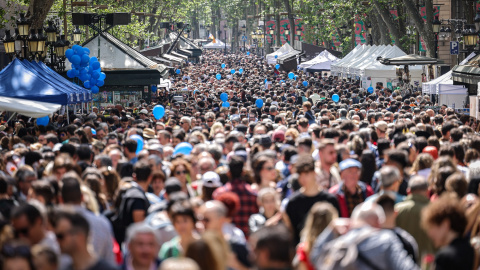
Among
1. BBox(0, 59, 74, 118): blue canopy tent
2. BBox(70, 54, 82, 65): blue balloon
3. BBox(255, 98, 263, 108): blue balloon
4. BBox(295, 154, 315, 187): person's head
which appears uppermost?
BBox(70, 54, 82, 65): blue balloon

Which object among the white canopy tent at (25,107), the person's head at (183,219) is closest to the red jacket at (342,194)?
the person's head at (183,219)

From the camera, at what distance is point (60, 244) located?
5926 millimetres

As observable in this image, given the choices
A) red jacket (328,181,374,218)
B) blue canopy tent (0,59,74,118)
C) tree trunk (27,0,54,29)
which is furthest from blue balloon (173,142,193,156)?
tree trunk (27,0,54,29)

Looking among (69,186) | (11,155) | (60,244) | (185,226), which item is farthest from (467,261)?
(11,155)

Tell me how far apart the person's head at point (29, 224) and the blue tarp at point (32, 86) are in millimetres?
12803

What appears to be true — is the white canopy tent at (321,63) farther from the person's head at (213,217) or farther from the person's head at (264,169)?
the person's head at (213,217)

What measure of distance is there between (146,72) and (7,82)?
10.1 meters

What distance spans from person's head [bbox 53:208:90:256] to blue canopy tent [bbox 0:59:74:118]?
12.1 m

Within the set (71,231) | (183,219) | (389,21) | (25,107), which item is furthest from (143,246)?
(389,21)

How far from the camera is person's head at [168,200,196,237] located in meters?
6.36

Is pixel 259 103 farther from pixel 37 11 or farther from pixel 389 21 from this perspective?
pixel 389 21

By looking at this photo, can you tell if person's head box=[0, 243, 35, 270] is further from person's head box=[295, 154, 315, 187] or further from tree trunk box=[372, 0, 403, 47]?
tree trunk box=[372, 0, 403, 47]

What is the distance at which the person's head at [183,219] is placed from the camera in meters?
6.36

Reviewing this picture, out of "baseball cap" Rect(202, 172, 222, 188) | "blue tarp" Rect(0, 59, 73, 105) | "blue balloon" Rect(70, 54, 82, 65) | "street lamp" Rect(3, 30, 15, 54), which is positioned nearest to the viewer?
"baseball cap" Rect(202, 172, 222, 188)
